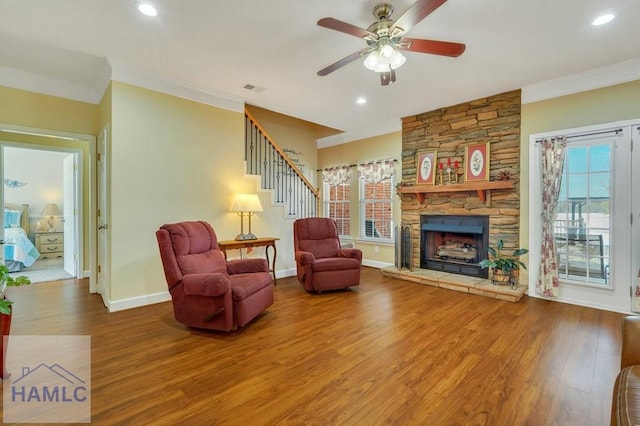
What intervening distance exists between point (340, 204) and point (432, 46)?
449 cm

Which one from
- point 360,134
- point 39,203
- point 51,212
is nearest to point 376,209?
point 360,134

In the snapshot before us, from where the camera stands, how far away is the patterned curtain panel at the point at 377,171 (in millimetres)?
5703

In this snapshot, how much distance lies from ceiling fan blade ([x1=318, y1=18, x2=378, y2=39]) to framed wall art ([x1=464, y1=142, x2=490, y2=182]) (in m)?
2.96

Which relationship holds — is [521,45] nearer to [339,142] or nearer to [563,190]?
[563,190]

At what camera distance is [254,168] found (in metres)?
5.58

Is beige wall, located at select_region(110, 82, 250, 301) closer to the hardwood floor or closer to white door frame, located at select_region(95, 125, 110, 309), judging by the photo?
white door frame, located at select_region(95, 125, 110, 309)

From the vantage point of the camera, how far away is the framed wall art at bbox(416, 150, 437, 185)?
16.4 feet

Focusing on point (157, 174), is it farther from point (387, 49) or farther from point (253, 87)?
point (387, 49)

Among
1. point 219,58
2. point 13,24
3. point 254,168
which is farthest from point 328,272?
point 13,24

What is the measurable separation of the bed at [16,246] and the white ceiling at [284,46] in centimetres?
367

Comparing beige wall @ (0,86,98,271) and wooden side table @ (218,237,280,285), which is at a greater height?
beige wall @ (0,86,98,271)

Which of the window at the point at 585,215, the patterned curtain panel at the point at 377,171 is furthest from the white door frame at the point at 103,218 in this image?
the window at the point at 585,215

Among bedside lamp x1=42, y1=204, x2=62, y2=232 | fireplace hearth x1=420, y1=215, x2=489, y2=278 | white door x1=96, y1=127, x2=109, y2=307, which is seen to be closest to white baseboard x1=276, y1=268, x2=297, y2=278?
fireplace hearth x1=420, y1=215, x2=489, y2=278

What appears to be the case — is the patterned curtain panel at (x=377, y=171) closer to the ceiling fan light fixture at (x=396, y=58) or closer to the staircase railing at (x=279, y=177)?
the staircase railing at (x=279, y=177)
